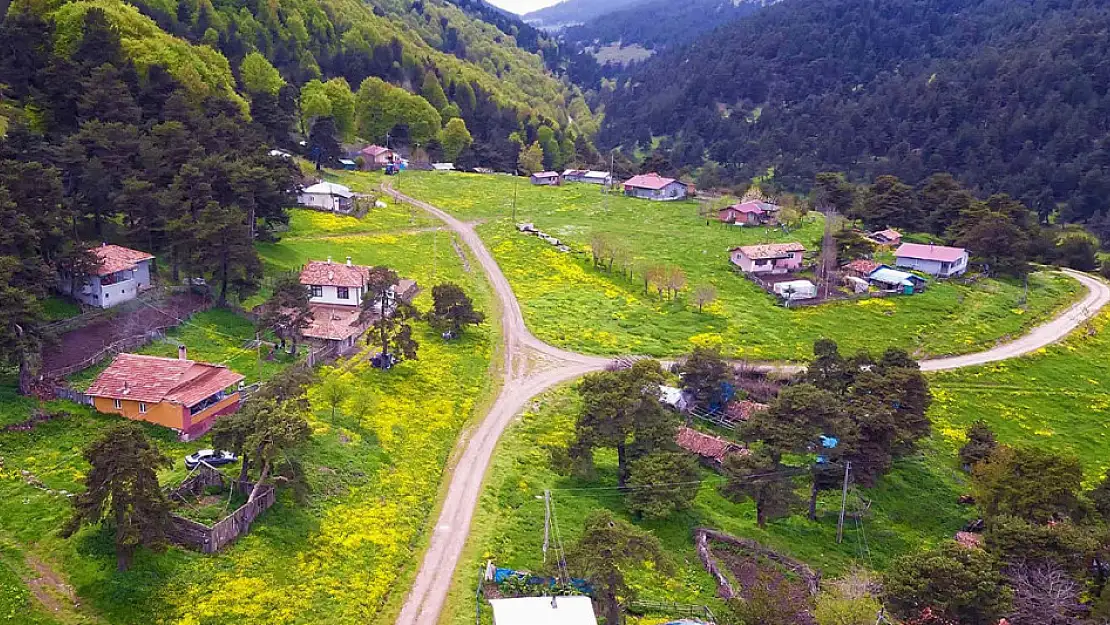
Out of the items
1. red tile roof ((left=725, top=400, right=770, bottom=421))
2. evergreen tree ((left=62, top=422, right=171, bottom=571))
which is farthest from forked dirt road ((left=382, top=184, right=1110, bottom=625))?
evergreen tree ((left=62, top=422, right=171, bottom=571))

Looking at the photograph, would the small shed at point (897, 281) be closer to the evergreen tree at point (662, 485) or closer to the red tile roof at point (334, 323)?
the evergreen tree at point (662, 485)

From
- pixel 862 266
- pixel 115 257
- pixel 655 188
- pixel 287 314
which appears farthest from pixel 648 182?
pixel 115 257

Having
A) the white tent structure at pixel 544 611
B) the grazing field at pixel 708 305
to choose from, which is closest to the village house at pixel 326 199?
the grazing field at pixel 708 305

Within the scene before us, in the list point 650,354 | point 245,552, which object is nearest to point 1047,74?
point 650,354

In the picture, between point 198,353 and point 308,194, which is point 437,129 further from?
point 198,353

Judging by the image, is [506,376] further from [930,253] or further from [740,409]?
[930,253]

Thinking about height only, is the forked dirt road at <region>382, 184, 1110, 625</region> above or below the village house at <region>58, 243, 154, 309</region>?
below

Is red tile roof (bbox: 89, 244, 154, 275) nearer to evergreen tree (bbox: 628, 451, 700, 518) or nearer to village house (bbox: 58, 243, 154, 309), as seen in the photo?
village house (bbox: 58, 243, 154, 309)
